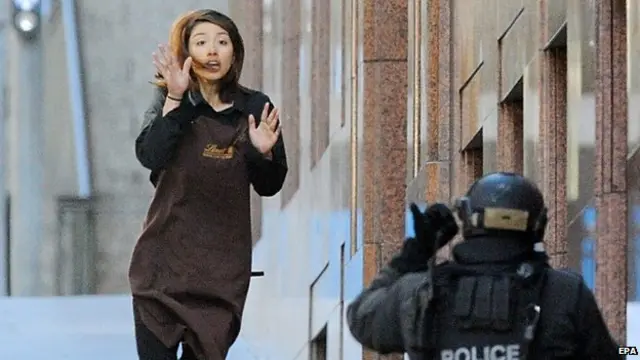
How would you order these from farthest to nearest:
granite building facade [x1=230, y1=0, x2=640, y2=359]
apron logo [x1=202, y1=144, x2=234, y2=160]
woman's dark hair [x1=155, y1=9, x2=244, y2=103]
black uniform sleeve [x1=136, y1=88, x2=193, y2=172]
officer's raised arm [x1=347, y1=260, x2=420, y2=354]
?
granite building facade [x1=230, y1=0, x2=640, y2=359], woman's dark hair [x1=155, y1=9, x2=244, y2=103], apron logo [x1=202, y1=144, x2=234, y2=160], black uniform sleeve [x1=136, y1=88, x2=193, y2=172], officer's raised arm [x1=347, y1=260, x2=420, y2=354]

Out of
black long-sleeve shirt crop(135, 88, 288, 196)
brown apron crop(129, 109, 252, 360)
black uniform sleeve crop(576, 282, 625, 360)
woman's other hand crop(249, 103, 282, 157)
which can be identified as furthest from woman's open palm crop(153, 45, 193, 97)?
black uniform sleeve crop(576, 282, 625, 360)

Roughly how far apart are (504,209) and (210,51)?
9.78 feet

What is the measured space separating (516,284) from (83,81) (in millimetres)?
24364

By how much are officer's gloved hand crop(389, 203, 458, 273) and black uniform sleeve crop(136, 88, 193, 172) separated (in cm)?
247

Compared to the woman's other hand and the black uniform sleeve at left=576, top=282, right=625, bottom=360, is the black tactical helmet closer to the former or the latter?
the black uniform sleeve at left=576, top=282, right=625, bottom=360

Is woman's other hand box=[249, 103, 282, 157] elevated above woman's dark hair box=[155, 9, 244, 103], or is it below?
below

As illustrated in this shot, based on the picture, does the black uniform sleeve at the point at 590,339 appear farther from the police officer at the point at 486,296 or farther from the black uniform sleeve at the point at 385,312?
the black uniform sleeve at the point at 385,312

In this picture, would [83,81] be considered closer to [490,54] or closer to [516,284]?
[490,54]

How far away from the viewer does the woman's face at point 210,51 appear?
10.2 meters

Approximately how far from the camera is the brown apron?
1014 centimetres

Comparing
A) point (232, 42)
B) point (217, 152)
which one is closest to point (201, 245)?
point (217, 152)

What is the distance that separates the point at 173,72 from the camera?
10.1 m

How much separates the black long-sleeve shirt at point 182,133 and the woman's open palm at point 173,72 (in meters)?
0.06

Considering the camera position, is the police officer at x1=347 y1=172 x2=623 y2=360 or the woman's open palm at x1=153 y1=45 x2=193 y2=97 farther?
the woman's open palm at x1=153 y1=45 x2=193 y2=97
